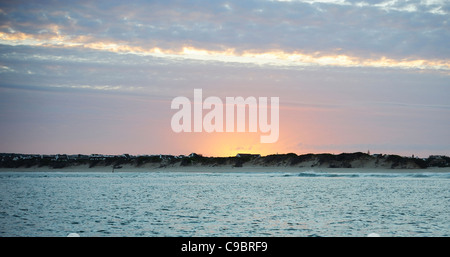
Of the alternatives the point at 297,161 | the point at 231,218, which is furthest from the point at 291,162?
the point at 231,218

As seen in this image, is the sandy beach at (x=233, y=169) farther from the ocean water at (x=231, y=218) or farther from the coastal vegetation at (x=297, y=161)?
the ocean water at (x=231, y=218)

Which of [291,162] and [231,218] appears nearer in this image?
[231,218]

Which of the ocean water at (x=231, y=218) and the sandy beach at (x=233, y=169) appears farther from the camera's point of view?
the sandy beach at (x=233, y=169)

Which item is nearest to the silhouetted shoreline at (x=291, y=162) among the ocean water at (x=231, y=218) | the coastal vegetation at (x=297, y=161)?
the coastal vegetation at (x=297, y=161)

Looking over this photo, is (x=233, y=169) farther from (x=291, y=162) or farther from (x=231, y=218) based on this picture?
(x=231, y=218)

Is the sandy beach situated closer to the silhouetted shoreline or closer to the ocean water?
the silhouetted shoreline

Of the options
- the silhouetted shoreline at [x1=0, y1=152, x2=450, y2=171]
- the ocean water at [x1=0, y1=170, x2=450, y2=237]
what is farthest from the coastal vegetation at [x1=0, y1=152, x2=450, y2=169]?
the ocean water at [x1=0, y1=170, x2=450, y2=237]

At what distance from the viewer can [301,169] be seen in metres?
161
